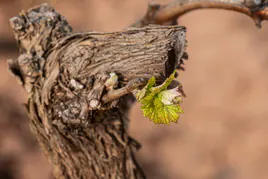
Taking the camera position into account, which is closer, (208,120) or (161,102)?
(161,102)

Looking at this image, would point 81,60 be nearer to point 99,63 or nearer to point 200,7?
point 99,63

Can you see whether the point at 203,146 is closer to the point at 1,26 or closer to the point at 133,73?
the point at 133,73

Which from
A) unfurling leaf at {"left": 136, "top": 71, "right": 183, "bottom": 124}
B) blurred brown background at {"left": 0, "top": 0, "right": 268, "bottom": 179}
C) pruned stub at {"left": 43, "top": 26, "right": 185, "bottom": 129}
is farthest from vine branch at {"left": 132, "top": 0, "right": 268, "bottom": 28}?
blurred brown background at {"left": 0, "top": 0, "right": 268, "bottom": 179}

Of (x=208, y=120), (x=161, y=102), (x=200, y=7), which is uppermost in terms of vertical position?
(x=200, y=7)

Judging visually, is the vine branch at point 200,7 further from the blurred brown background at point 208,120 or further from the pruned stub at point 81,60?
the blurred brown background at point 208,120

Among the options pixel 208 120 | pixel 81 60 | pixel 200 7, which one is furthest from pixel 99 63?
pixel 208 120

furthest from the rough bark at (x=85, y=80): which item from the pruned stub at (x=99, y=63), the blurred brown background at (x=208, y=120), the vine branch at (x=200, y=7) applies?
the blurred brown background at (x=208, y=120)
